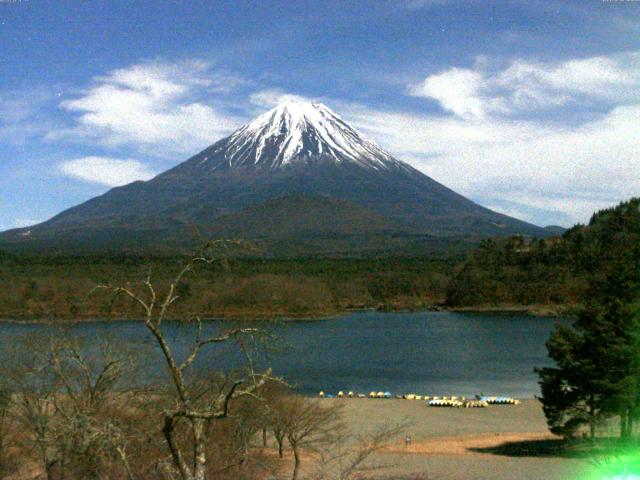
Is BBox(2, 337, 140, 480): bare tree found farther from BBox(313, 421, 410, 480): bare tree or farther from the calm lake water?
BBox(313, 421, 410, 480): bare tree

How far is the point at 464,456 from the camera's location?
715 inches

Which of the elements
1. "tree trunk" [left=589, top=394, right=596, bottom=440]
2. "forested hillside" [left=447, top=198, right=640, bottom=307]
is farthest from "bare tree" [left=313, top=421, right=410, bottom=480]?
"forested hillside" [left=447, top=198, right=640, bottom=307]

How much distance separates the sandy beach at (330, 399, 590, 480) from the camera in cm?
1595

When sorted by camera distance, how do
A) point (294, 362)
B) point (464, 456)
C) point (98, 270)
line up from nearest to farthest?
point (464, 456) → point (294, 362) → point (98, 270)

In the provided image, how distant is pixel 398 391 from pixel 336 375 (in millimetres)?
4659

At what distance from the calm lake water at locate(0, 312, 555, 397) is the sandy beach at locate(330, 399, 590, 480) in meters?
3.33

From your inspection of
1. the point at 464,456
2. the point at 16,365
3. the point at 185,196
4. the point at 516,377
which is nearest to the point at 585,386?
the point at 464,456

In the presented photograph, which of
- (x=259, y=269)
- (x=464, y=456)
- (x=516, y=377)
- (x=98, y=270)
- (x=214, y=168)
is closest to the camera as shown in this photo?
(x=464, y=456)

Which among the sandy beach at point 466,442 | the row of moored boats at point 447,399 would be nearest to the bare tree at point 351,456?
the sandy beach at point 466,442

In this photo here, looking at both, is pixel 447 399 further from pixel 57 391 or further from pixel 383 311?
pixel 383 311

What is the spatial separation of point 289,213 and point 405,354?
111 m

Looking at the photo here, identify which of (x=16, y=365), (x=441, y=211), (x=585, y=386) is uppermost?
(x=441, y=211)

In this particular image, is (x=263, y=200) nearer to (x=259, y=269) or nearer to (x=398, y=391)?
(x=259, y=269)

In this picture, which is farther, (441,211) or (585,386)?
(441,211)
